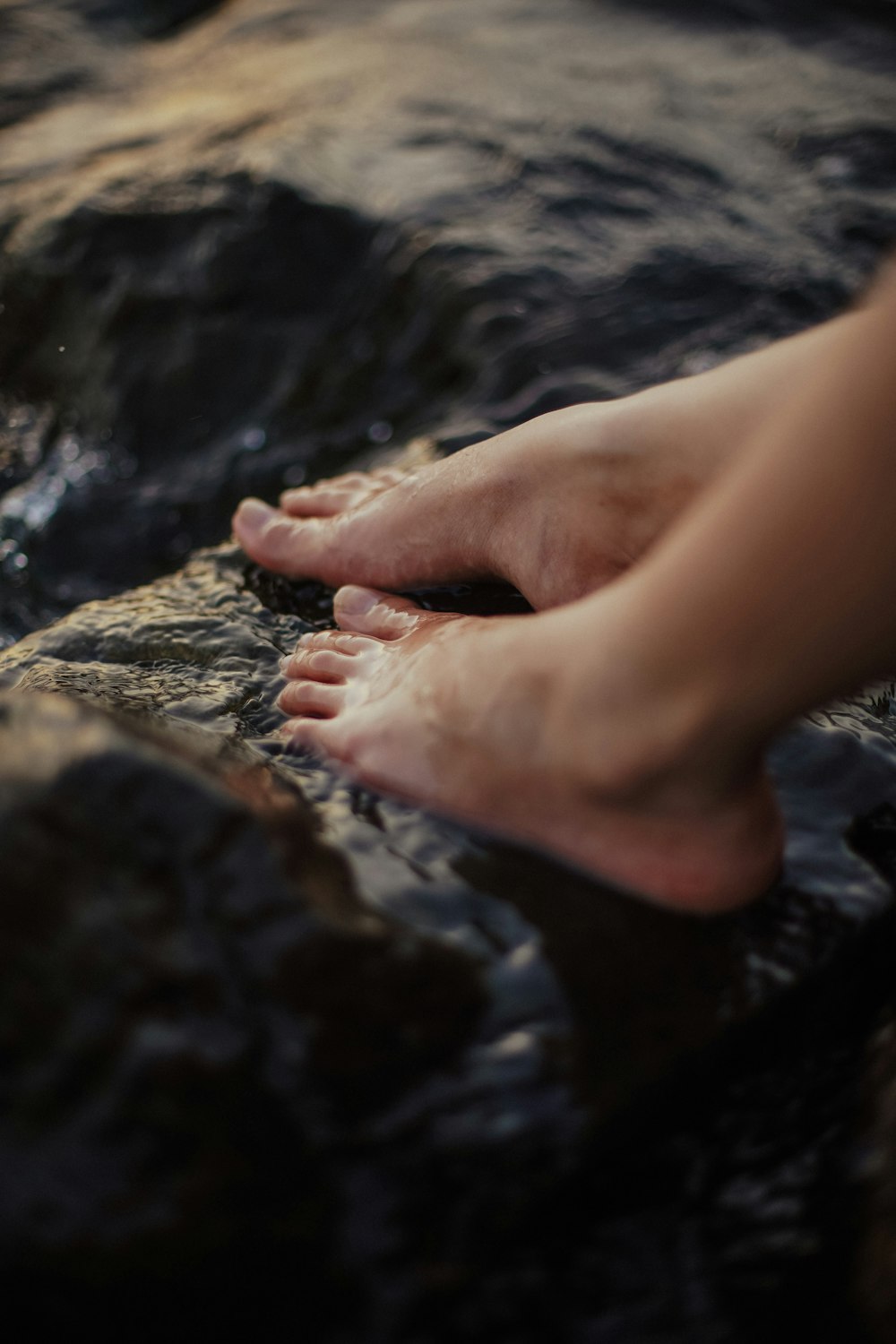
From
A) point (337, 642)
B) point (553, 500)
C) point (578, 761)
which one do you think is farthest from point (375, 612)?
point (578, 761)

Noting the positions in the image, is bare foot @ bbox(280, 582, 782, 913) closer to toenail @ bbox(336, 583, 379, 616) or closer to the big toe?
the big toe

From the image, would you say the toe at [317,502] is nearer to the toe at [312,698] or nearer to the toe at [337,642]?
the toe at [337,642]

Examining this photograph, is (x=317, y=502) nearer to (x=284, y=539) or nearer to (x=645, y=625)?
(x=284, y=539)

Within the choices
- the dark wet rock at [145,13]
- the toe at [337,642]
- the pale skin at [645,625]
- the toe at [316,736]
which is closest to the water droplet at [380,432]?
the pale skin at [645,625]

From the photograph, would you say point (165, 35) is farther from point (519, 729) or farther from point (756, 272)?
point (519, 729)

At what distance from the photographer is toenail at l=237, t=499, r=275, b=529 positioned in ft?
6.29

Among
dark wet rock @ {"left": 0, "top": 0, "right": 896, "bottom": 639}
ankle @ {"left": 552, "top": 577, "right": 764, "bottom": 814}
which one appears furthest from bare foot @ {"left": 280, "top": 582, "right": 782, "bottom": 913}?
dark wet rock @ {"left": 0, "top": 0, "right": 896, "bottom": 639}

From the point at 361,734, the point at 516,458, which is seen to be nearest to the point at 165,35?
the point at 516,458

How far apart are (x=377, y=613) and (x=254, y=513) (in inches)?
16.9

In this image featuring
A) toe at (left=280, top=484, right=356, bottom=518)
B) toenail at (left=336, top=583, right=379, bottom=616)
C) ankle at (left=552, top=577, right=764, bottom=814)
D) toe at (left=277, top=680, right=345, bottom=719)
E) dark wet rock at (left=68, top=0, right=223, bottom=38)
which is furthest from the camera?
dark wet rock at (left=68, top=0, right=223, bottom=38)

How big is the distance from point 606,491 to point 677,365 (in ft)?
2.83

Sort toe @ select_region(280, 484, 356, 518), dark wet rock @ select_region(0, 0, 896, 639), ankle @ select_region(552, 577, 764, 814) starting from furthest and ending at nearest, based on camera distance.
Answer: dark wet rock @ select_region(0, 0, 896, 639) < toe @ select_region(280, 484, 356, 518) < ankle @ select_region(552, 577, 764, 814)

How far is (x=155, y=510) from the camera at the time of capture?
7.59 ft

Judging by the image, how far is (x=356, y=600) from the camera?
1.71m
